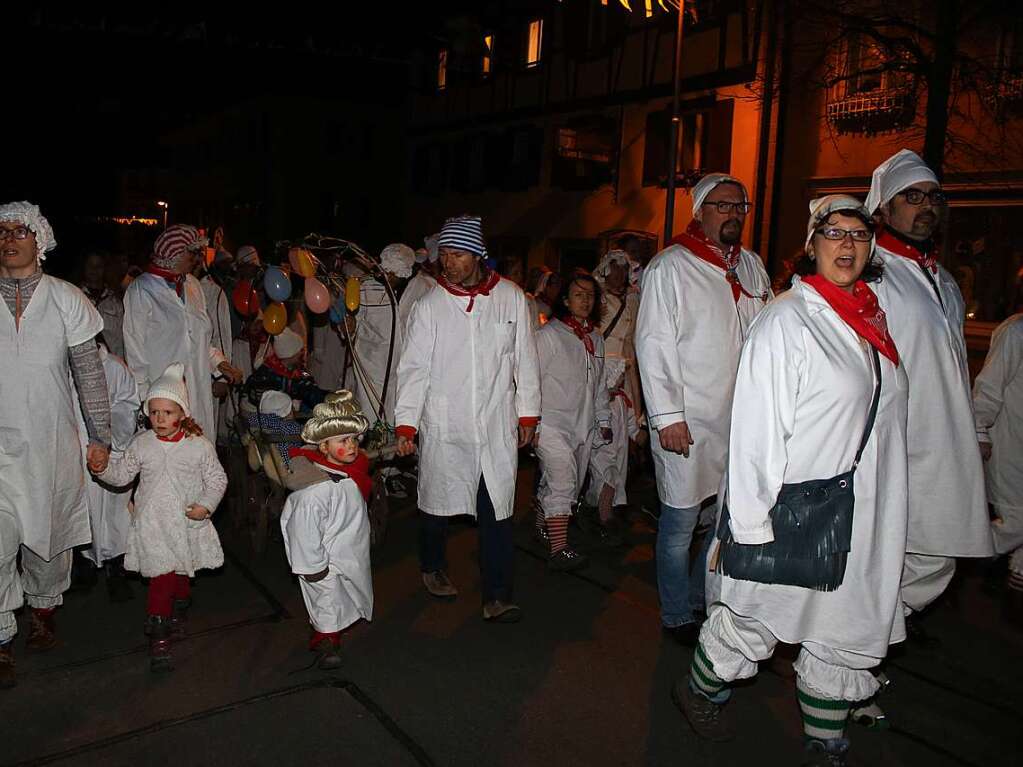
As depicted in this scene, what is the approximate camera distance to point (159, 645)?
4.79m

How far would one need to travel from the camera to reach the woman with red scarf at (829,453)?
3.58 metres

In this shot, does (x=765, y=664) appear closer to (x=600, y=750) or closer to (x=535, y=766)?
(x=600, y=750)

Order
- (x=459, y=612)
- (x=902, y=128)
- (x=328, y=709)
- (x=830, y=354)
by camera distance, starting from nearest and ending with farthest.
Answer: (x=830, y=354) < (x=328, y=709) < (x=459, y=612) < (x=902, y=128)

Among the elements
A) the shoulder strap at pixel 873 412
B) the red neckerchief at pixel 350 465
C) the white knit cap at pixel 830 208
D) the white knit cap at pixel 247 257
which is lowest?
the red neckerchief at pixel 350 465

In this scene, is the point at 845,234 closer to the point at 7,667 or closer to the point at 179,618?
the point at 179,618

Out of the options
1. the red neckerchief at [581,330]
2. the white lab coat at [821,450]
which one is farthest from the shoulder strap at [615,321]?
the white lab coat at [821,450]

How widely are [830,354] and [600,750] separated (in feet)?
6.64

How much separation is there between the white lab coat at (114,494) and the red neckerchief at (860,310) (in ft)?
14.2

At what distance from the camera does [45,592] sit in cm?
491

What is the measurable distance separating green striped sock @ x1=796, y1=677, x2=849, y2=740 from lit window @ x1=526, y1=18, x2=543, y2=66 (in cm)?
2287

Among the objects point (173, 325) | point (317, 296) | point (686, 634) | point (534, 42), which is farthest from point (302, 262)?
point (534, 42)

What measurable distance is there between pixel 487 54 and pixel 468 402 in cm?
2305

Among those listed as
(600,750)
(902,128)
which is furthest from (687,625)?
(902,128)

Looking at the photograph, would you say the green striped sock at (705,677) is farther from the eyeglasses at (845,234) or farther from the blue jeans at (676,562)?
the eyeglasses at (845,234)
